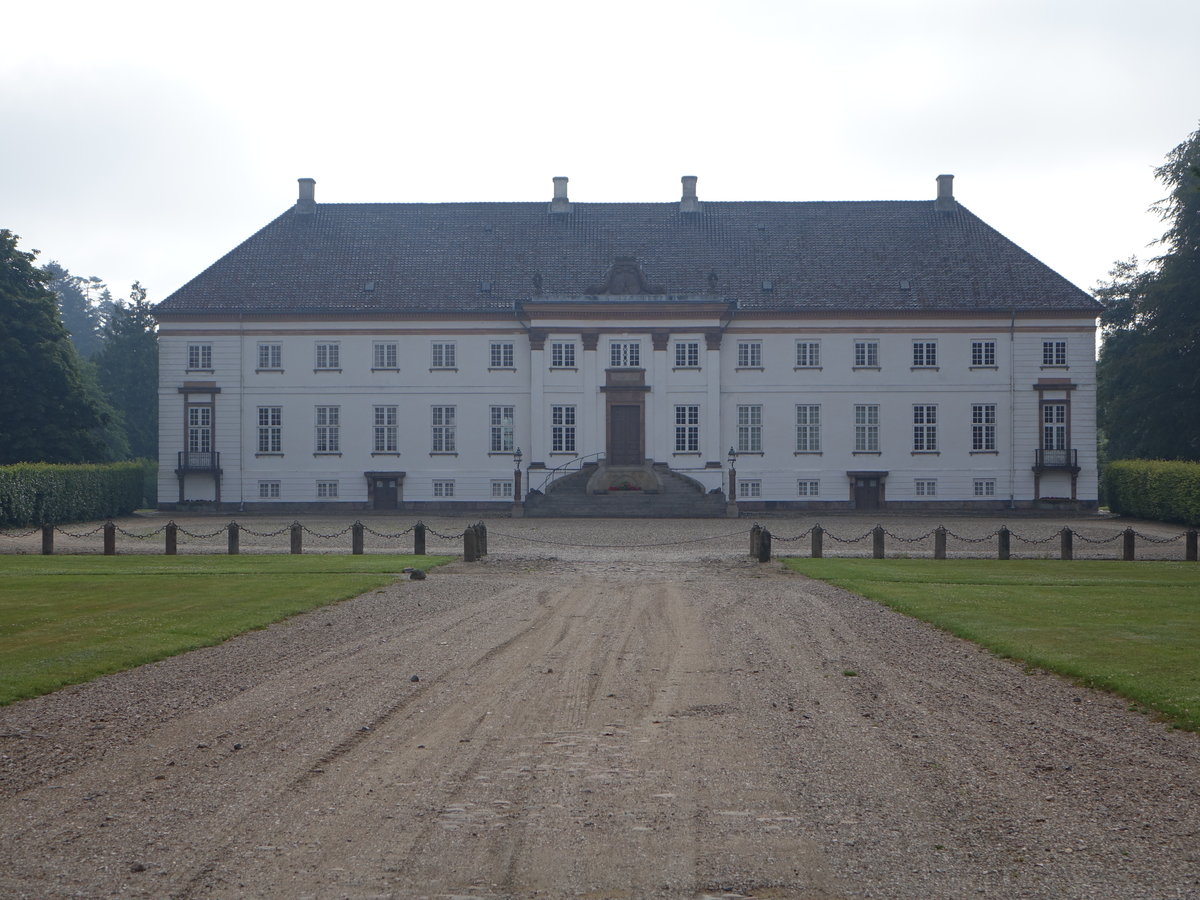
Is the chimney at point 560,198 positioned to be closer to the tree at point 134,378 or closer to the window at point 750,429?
the window at point 750,429

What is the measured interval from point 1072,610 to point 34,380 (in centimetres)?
4183

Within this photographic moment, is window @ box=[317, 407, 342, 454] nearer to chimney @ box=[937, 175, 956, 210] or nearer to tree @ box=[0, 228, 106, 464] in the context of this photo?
tree @ box=[0, 228, 106, 464]

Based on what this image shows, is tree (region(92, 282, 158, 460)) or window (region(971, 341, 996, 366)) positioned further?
tree (region(92, 282, 158, 460))

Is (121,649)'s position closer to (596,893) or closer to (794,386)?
(596,893)

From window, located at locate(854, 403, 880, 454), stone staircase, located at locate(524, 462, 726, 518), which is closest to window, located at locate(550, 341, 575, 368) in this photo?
stone staircase, located at locate(524, 462, 726, 518)

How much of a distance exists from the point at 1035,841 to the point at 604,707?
12.9 ft

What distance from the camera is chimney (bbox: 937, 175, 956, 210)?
53.3 meters

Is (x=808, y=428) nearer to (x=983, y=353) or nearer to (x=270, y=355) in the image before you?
(x=983, y=353)

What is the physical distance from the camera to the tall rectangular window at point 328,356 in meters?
49.8

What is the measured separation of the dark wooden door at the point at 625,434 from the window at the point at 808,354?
6836mm

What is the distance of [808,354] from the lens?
49625 millimetres

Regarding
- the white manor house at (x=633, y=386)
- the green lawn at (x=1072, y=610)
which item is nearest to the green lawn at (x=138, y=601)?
the green lawn at (x=1072, y=610)

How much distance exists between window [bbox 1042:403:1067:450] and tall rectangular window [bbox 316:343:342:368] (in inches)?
1126

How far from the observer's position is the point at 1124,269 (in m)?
60.3
